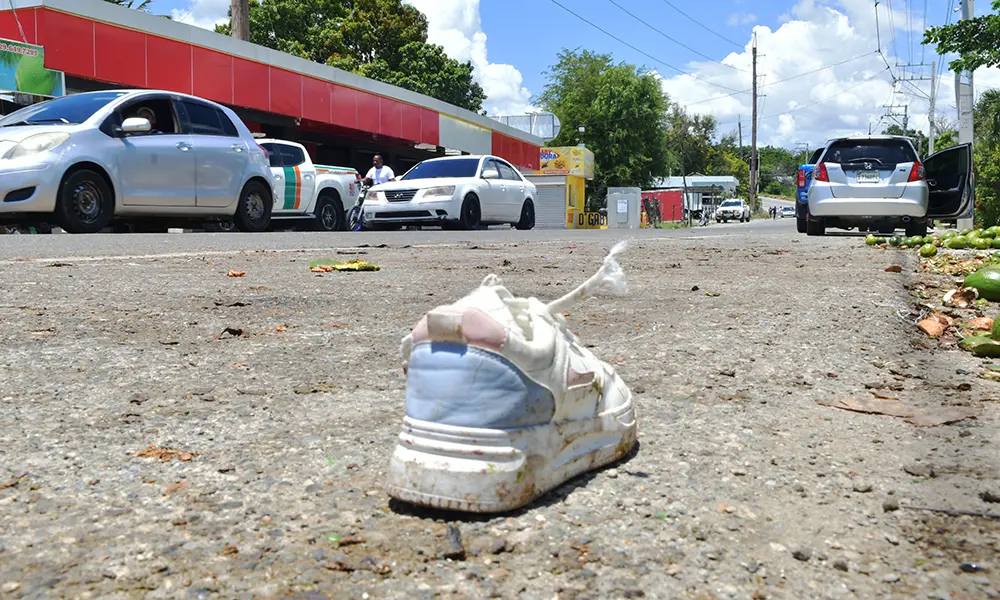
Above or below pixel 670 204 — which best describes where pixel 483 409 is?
below

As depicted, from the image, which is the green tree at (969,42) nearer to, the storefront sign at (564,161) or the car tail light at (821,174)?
the car tail light at (821,174)

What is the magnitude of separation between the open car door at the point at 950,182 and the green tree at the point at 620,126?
163ft

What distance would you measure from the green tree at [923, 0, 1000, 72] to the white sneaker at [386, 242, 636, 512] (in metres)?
15.5

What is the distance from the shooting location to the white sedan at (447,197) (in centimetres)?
1394

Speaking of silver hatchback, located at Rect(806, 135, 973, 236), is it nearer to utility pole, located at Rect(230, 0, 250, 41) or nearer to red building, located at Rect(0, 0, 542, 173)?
red building, located at Rect(0, 0, 542, 173)

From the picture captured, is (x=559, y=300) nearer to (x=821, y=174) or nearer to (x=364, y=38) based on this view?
(x=821, y=174)

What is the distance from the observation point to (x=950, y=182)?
12.3m

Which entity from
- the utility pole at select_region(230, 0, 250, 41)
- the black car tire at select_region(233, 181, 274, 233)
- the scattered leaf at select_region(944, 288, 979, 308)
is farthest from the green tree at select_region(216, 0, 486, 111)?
the scattered leaf at select_region(944, 288, 979, 308)

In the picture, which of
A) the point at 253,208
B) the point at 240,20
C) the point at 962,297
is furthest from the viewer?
the point at 240,20

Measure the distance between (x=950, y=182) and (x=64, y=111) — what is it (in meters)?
11.7

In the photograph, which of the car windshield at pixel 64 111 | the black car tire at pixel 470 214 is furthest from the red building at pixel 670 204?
the car windshield at pixel 64 111

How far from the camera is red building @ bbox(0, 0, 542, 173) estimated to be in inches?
596

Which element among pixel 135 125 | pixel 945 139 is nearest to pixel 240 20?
pixel 135 125

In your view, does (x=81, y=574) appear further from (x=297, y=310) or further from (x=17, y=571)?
(x=297, y=310)
